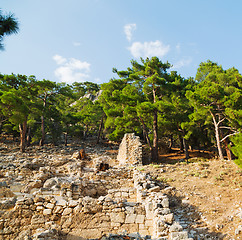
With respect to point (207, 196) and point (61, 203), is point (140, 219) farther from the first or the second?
point (207, 196)

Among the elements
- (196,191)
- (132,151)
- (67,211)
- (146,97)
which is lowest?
(196,191)

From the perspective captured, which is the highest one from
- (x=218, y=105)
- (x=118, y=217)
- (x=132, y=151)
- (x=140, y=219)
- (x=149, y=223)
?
(x=218, y=105)

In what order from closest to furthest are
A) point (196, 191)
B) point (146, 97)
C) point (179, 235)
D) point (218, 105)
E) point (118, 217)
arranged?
point (179, 235) < point (118, 217) < point (196, 191) < point (218, 105) < point (146, 97)

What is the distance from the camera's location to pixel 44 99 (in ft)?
78.0

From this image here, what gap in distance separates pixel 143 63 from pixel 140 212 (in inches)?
784

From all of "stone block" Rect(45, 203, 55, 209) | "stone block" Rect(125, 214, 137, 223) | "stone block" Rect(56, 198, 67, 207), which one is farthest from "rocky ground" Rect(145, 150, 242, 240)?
"stone block" Rect(45, 203, 55, 209)

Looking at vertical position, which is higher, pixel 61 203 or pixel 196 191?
pixel 61 203

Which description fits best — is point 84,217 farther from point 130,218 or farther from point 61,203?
point 130,218

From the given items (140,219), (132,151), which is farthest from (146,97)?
(140,219)

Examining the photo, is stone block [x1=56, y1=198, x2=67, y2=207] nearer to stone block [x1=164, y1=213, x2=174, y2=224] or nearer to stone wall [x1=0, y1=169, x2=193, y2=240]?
stone wall [x1=0, y1=169, x2=193, y2=240]

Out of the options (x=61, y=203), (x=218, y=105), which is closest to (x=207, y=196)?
(x=61, y=203)

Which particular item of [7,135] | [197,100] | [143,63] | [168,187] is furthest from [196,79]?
[7,135]

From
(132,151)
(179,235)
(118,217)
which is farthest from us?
(132,151)

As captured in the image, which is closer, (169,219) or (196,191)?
(169,219)
